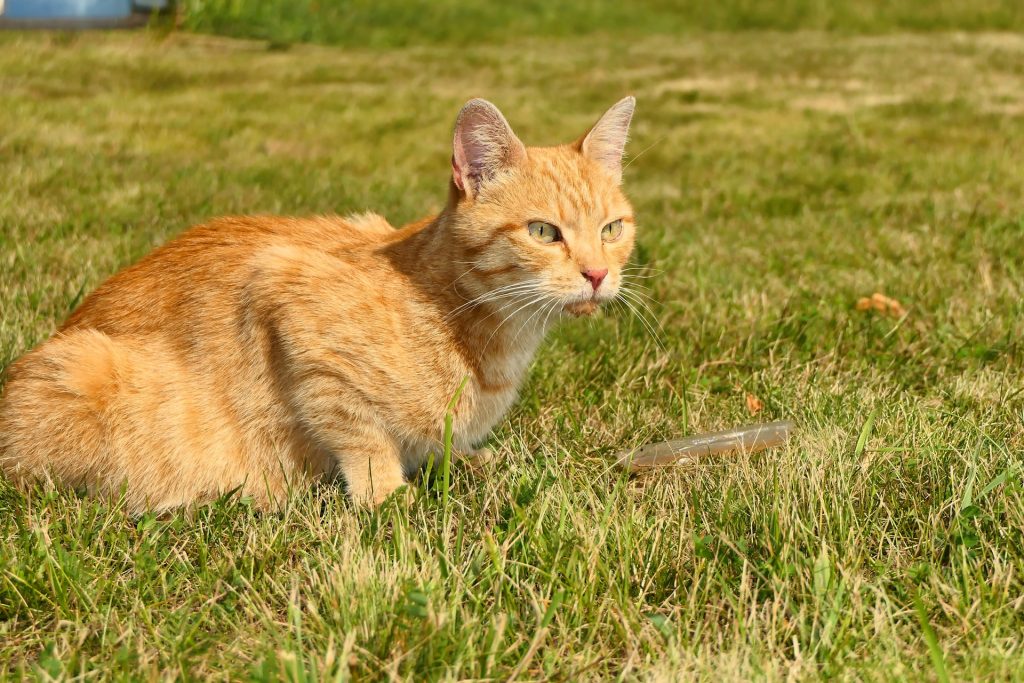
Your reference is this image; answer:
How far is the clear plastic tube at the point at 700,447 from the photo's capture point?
2.79m

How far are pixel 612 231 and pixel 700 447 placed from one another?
2.46ft

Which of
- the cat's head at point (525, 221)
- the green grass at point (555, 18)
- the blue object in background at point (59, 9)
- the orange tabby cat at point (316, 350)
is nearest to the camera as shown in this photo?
the orange tabby cat at point (316, 350)

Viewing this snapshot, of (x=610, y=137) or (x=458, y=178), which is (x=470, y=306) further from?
(x=610, y=137)

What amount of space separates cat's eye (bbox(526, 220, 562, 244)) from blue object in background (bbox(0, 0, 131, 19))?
862 cm

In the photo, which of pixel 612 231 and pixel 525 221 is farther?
pixel 612 231

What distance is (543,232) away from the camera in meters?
2.86

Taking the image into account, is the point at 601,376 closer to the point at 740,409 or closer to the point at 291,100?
the point at 740,409

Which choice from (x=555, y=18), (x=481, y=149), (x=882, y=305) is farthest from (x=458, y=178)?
(x=555, y=18)

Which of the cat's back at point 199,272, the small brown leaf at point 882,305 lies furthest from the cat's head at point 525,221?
the small brown leaf at point 882,305

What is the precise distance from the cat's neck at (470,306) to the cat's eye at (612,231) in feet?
1.06

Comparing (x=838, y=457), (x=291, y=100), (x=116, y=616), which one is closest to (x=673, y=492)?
(x=838, y=457)

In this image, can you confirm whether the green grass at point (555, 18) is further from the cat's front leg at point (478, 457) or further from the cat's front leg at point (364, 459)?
the cat's front leg at point (364, 459)

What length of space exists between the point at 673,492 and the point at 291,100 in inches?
324

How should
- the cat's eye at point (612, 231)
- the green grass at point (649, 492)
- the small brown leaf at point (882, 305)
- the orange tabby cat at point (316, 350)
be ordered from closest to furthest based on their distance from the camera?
the green grass at point (649, 492)
the orange tabby cat at point (316, 350)
the cat's eye at point (612, 231)
the small brown leaf at point (882, 305)
